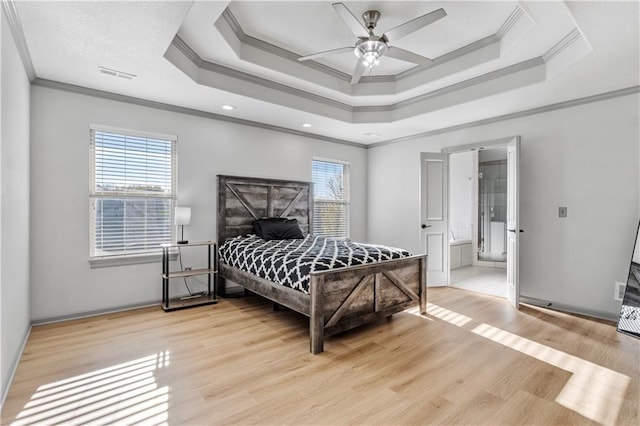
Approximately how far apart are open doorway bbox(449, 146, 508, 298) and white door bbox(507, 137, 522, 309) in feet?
7.93

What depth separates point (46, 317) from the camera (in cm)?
326

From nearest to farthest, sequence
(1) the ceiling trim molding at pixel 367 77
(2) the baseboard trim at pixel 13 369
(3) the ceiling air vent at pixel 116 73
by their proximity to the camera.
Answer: (2) the baseboard trim at pixel 13 369
(1) the ceiling trim molding at pixel 367 77
(3) the ceiling air vent at pixel 116 73

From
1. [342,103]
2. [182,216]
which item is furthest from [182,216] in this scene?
[342,103]

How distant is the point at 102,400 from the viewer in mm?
2010

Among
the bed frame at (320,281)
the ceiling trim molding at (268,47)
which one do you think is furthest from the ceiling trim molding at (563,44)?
the bed frame at (320,281)

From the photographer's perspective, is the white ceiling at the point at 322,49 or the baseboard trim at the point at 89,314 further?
the baseboard trim at the point at 89,314

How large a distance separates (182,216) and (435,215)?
3.65m

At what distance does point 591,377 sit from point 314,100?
12.5 feet

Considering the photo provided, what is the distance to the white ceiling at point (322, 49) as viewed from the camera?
2295mm

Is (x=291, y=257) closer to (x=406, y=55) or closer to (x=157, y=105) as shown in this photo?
(x=406, y=55)

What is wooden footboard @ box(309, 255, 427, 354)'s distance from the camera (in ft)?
8.79

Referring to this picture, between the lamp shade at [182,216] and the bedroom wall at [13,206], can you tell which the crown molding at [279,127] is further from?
the lamp shade at [182,216]

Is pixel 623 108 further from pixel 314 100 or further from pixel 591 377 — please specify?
pixel 314 100

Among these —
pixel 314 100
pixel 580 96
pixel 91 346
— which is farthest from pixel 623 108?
pixel 91 346
